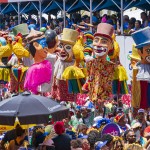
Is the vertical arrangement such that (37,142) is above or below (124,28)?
below

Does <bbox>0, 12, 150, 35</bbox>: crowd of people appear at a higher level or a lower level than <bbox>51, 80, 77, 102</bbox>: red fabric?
higher

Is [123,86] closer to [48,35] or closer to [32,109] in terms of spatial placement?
[48,35]

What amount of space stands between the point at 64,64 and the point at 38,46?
0.62 meters

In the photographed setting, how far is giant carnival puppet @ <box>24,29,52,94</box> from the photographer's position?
15766mm

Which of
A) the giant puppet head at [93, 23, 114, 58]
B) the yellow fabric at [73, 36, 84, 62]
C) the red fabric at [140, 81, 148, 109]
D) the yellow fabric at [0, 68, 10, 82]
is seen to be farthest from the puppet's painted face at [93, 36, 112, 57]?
the yellow fabric at [0, 68, 10, 82]

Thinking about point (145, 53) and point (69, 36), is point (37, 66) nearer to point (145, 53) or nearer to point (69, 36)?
point (69, 36)

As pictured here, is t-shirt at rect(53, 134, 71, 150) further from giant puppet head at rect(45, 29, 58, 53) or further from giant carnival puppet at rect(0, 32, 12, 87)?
giant carnival puppet at rect(0, 32, 12, 87)

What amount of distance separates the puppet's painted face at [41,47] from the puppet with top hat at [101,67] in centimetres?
131

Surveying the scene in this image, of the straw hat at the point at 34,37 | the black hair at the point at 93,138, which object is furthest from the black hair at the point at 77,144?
the straw hat at the point at 34,37

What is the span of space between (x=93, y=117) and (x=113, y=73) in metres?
1.06

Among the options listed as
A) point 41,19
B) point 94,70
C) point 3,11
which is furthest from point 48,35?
point 3,11

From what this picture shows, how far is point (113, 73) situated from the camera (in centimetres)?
1512

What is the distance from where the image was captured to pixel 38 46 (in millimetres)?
16266

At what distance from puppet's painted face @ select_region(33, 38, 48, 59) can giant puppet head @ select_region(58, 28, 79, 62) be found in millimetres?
336
